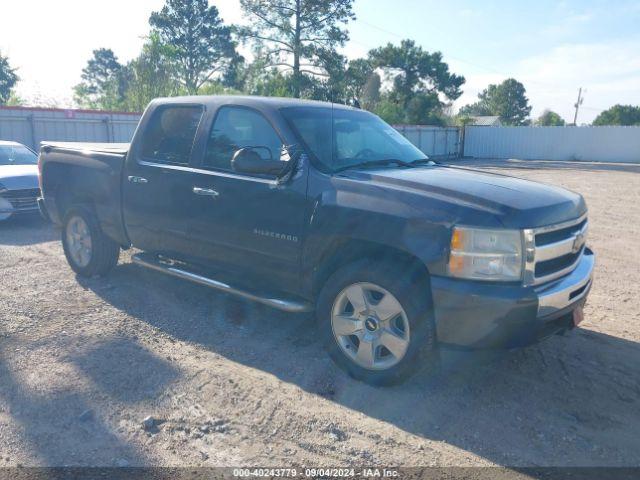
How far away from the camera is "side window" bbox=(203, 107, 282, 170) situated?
428 cm

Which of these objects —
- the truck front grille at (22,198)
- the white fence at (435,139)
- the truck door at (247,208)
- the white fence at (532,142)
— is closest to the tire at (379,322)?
the truck door at (247,208)

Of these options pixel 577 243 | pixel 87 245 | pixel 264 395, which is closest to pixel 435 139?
pixel 87 245

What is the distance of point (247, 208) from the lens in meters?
4.25

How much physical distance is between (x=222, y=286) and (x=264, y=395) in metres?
1.11

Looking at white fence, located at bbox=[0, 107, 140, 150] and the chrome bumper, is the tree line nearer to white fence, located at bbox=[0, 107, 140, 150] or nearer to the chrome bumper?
white fence, located at bbox=[0, 107, 140, 150]

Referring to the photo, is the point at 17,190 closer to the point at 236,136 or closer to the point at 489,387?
the point at 236,136

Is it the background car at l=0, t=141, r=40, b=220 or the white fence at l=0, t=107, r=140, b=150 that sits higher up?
the white fence at l=0, t=107, r=140, b=150

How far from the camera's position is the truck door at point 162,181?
479 centimetres

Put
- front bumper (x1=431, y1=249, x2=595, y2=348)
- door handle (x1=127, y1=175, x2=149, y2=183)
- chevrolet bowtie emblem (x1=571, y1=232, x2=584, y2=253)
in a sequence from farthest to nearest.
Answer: door handle (x1=127, y1=175, x2=149, y2=183), chevrolet bowtie emblem (x1=571, y1=232, x2=584, y2=253), front bumper (x1=431, y1=249, x2=595, y2=348)

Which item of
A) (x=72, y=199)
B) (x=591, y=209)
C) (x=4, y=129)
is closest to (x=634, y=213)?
(x=591, y=209)

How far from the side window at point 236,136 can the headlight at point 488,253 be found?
1.61 meters

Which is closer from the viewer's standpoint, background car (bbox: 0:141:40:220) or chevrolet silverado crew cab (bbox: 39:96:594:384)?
chevrolet silverado crew cab (bbox: 39:96:594:384)

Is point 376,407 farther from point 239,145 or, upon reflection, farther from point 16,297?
point 16,297

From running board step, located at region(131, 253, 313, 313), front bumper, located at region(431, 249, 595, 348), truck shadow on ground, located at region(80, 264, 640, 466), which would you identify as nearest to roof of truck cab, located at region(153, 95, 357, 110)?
running board step, located at region(131, 253, 313, 313)
